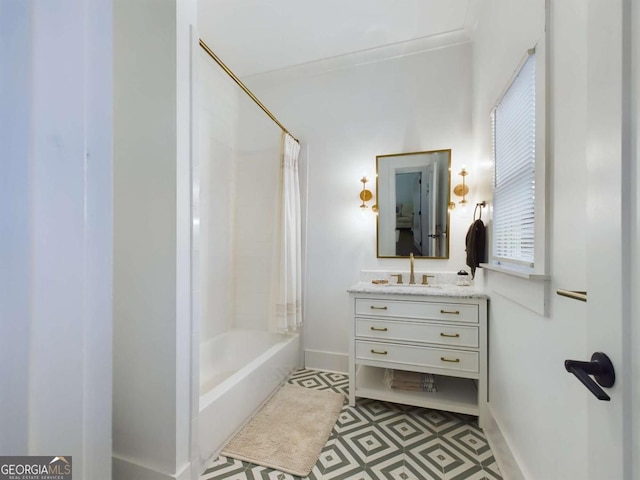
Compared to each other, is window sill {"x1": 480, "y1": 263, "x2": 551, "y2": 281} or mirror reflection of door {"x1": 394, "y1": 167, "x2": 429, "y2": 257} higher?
mirror reflection of door {"x1": 394, "y1": 167, "x2": 429, "y2": 257}

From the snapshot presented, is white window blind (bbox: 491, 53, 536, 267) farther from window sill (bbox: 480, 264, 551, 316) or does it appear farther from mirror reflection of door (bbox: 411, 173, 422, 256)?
mirror reflection of door (bbox: 411, 173, 422, 256)

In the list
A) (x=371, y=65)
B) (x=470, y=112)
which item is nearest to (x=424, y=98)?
(x=470, y=112)

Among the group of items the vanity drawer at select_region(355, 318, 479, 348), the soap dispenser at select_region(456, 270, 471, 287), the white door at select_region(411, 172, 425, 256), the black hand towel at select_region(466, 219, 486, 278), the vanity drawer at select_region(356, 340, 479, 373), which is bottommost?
the vanity drawer at select_region(356, 340, 479, 373)

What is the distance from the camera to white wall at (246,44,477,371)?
2348 millimetres

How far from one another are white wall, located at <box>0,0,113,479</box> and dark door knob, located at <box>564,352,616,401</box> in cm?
78

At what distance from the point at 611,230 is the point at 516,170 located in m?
0.96

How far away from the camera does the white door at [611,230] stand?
1.60 feet

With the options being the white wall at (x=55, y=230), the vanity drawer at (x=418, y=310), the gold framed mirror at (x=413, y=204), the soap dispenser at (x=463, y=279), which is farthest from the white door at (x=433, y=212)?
the white wall at (x=55, y=230)

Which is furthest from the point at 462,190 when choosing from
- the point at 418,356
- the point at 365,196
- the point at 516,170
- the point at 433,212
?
the point at 418,356

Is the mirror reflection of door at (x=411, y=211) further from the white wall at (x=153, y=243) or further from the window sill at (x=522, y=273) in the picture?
the white wall at (x=153, y=243)

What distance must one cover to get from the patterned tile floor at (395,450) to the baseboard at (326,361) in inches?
21.3

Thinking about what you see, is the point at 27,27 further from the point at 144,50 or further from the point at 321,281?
the point at 321,281

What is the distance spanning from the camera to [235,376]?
5.92 ft

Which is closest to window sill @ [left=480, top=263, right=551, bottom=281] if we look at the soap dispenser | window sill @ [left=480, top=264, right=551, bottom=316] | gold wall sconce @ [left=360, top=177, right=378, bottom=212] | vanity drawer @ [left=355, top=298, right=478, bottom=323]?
window sill @ [left=480, top=264, right=551, bottom=316]
